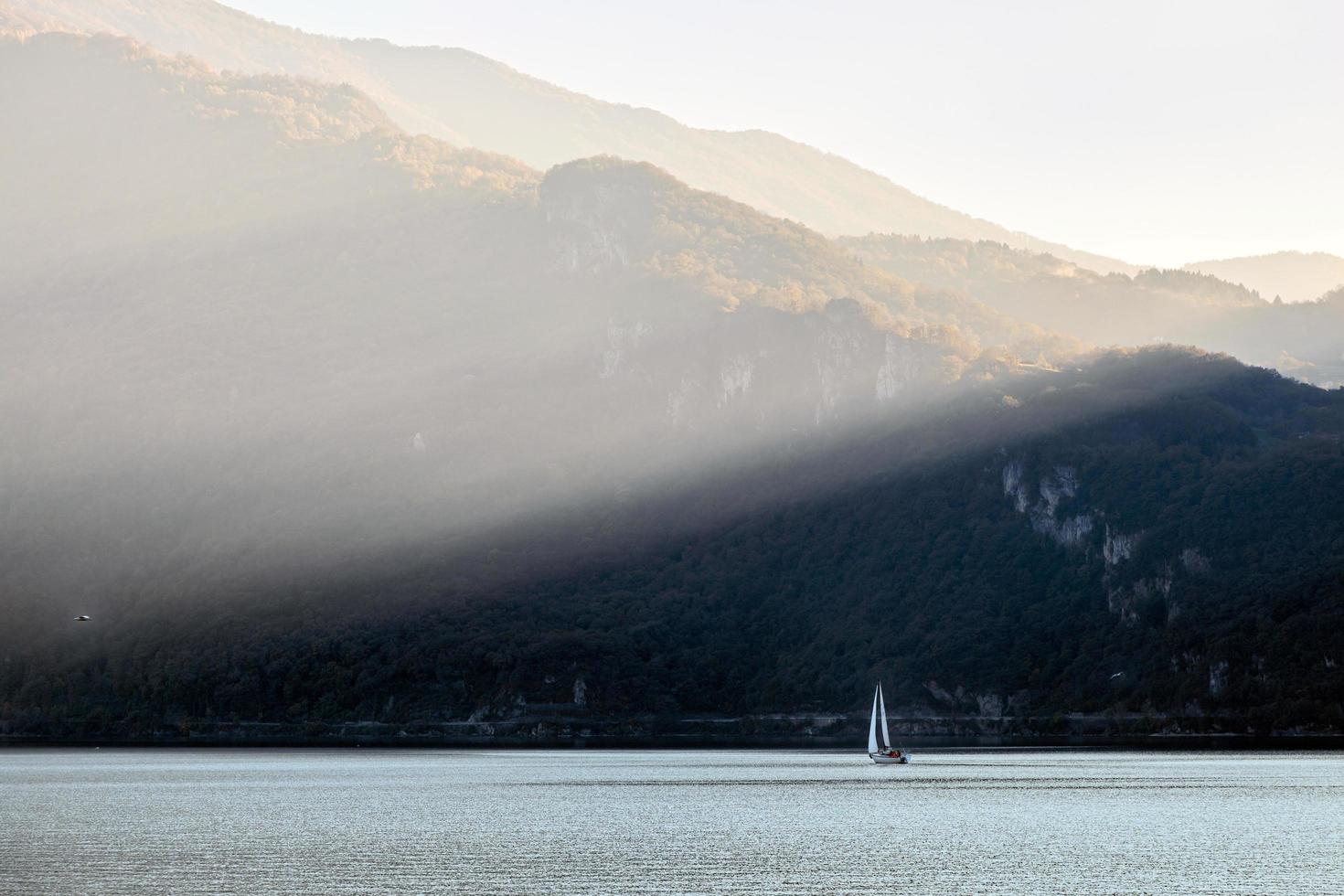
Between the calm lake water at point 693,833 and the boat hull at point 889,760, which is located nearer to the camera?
the calm lake water at point 693,833

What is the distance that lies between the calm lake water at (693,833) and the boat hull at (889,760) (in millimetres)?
14948

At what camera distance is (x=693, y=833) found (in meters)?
115

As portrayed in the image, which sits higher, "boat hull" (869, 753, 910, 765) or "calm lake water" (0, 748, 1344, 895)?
"boat hull" (869, 753, 910, 765)

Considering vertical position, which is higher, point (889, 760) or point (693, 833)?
point (889, 760)

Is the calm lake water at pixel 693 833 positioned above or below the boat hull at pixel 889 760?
below

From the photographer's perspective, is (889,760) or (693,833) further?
(889,760)

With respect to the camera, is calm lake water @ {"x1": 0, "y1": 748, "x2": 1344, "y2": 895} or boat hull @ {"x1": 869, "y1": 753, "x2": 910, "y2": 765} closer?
calm lake water @ {"x1": 0, "y1": 748, "x2": 1344, "y2": 895}

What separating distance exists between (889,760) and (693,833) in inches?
3331

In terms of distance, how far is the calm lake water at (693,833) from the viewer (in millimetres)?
89812

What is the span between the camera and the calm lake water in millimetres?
89812

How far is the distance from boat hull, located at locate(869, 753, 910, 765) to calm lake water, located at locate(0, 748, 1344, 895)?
14.9m

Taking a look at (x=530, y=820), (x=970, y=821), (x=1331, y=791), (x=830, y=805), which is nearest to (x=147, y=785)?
(x=530, y=820)

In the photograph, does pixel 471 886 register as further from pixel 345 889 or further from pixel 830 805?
pixel 830 805

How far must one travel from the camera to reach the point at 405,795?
153 meters
